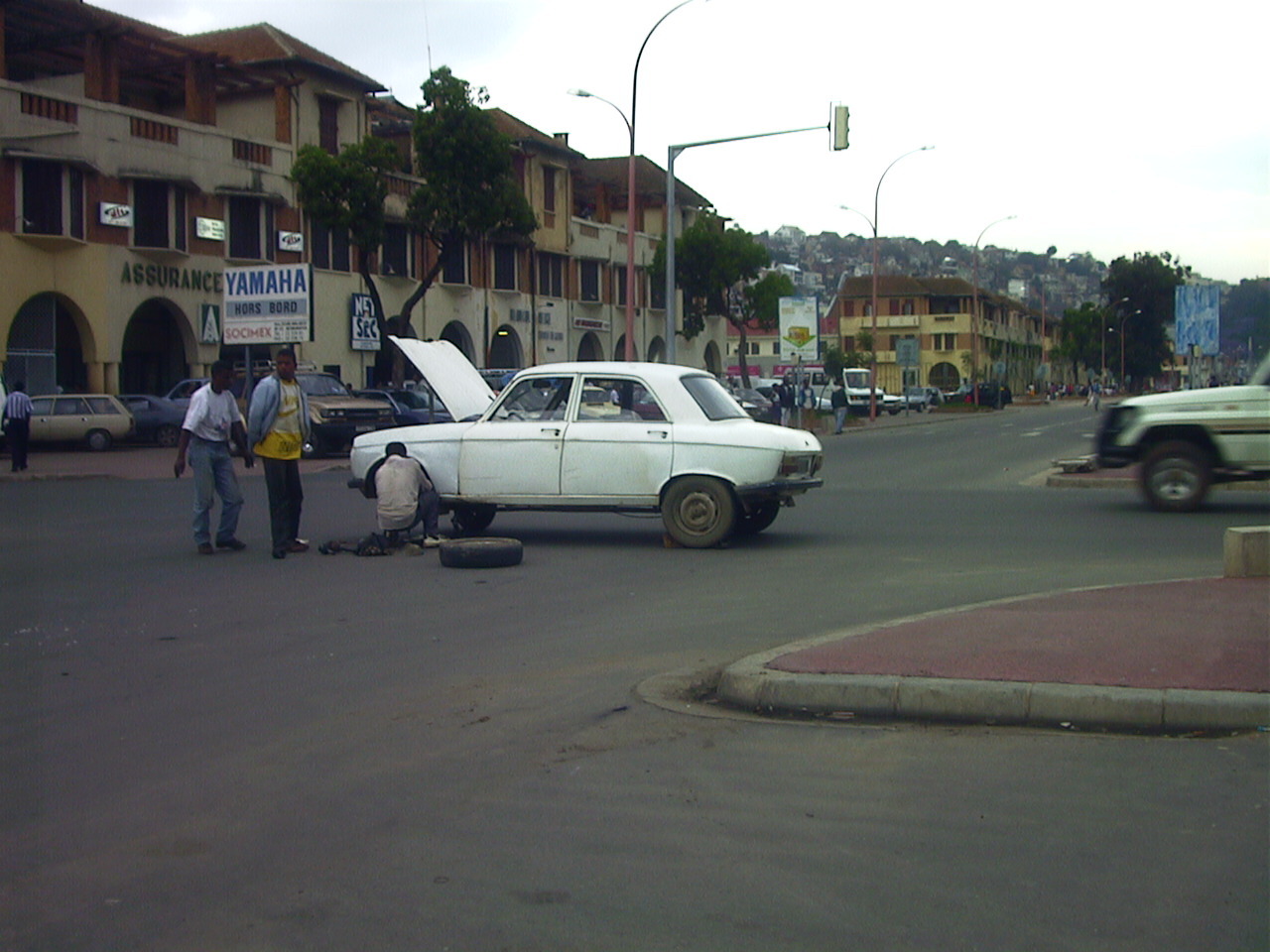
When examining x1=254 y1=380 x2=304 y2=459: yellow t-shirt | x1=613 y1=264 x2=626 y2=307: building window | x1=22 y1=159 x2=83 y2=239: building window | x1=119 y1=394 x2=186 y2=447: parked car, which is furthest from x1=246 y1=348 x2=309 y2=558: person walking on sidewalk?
x1=613 y1=264 x2=626 y2=307: building window

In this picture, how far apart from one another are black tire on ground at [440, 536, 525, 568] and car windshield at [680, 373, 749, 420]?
2417mm

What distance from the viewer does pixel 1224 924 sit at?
12.6ft

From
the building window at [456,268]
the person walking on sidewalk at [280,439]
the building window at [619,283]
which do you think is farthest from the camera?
the building window at [619,283]

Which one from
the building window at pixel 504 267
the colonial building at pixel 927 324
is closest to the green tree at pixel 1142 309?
the colonial building at pixel 927 324

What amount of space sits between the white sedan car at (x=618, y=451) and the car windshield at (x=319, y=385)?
19.3m

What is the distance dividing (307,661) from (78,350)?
117ft

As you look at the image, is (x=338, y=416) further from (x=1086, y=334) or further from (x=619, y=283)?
(x=1086, y=334)

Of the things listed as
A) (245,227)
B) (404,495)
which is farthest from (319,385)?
(404,495)

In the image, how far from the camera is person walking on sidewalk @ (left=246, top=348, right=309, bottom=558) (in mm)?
12211

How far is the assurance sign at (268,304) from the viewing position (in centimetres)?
2938

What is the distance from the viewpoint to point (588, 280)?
205 feet

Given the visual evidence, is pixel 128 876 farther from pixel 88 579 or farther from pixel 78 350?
pixel 78 350

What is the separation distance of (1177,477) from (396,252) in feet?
121

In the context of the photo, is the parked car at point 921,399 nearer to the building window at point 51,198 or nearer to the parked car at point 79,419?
the building window at point 51,198
